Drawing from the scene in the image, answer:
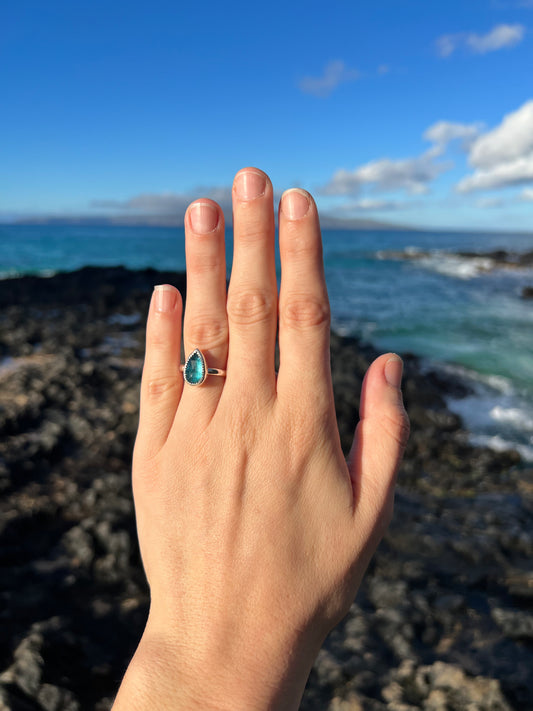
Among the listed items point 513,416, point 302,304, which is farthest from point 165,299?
point 513,416

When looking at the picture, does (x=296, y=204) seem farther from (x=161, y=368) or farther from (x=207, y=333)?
(x=161, y=368)

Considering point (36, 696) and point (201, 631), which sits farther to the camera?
point (36, 696)

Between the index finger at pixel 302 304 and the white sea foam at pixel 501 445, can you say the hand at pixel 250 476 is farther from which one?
the white sea foam at pixel 501 445

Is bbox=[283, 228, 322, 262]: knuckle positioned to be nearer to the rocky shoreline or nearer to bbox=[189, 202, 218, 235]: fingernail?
bbox=[189, 202, 218, 235]: fingernail

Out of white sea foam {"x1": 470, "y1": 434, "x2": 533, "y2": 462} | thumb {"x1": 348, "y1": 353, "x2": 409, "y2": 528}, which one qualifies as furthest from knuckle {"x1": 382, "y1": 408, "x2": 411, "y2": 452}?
white sea foam {"x1": 470, "y1": 434, "x2": 533, "y2": 462}

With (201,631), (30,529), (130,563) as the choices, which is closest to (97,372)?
(30,529)

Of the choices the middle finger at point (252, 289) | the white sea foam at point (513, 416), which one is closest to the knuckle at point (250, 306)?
the middle finger at point (252, 289)

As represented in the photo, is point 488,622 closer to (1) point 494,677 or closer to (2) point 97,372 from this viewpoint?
(1) point 494,677
